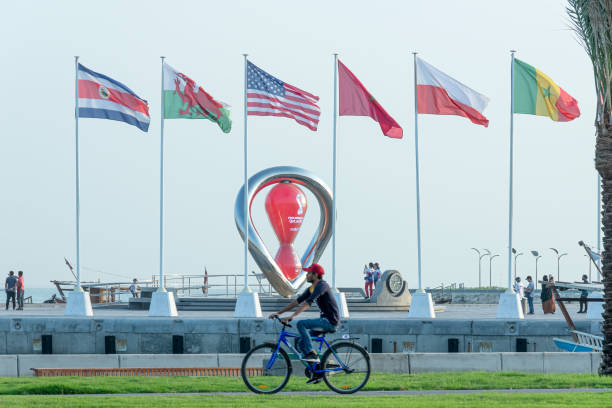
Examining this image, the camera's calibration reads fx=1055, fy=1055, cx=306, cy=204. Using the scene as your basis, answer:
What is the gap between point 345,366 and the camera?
14.1 meters

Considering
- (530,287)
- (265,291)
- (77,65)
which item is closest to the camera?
(77,65)

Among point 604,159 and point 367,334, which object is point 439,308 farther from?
point 604,159

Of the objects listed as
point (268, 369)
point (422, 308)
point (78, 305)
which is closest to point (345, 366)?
point (268, 369)

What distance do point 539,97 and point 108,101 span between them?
1306 cm

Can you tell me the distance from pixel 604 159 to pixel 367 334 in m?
13.2

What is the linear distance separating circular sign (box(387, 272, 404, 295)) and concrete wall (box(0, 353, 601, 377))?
65.0ft

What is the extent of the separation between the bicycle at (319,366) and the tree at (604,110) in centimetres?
567

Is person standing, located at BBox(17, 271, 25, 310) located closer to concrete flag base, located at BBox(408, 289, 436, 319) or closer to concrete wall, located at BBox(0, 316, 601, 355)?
concrete wall, located at BBox(0, 316, 601, 355)

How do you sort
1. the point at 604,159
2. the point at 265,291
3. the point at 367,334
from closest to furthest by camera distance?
the point at 604,159 < the point at 367,334 < the point at 265,291

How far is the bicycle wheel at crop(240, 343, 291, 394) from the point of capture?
45.6ft

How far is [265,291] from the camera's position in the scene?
45875 millimetres

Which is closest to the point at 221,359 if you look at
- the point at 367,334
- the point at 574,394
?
the point at 574,394

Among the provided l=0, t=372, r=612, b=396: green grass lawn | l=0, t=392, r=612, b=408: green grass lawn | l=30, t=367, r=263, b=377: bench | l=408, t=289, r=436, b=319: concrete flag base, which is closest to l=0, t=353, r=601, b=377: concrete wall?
l=30, t=367, r=263, b=377: bench

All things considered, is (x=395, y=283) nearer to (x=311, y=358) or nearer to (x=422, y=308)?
(x=422, y=308)
